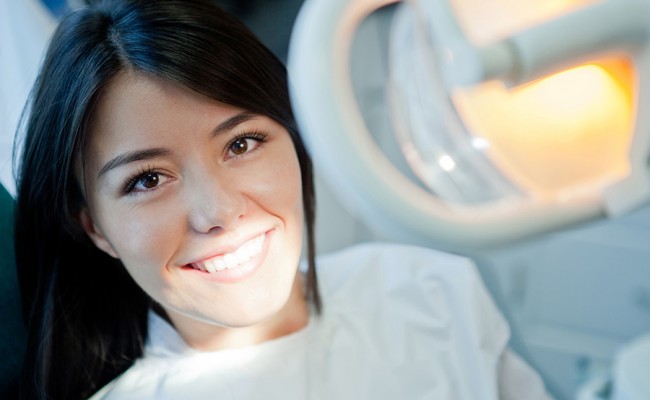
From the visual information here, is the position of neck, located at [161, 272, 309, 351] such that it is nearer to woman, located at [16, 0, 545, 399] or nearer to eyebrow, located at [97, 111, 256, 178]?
woman, located at [16, 0, 545, 399]

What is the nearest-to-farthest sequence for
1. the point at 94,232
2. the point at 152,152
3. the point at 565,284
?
the point at 152,152 < the point at 94,232 < the point at 565,284

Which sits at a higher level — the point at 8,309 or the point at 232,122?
the point at 232,122

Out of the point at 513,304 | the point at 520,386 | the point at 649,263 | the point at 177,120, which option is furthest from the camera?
the point at 513,304

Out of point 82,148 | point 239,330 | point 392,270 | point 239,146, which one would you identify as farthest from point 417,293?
point 82,148

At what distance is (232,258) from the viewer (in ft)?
2.13

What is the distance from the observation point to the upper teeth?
64 centimetres

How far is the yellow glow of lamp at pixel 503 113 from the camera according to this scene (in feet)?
1.14

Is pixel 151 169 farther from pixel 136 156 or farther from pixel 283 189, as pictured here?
pixel 283 189

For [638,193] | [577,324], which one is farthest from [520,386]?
[638,193]

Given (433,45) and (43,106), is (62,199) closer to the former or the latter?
(43,106)

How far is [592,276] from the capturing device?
1.04 m

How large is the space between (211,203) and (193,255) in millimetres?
59

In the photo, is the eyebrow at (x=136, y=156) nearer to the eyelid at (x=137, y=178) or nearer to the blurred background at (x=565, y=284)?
the eyelid at (x=137, y=178)

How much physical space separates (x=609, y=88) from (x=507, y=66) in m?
0.07
